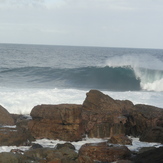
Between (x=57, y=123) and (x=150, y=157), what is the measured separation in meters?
4.06

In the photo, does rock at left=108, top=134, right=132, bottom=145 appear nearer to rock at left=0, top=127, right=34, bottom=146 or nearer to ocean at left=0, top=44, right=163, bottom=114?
rock at left=0, top=127, right=34, bottom=146

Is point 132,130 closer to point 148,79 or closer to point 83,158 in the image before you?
point 83,158

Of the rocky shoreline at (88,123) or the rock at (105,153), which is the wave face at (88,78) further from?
the rock at (105,153)

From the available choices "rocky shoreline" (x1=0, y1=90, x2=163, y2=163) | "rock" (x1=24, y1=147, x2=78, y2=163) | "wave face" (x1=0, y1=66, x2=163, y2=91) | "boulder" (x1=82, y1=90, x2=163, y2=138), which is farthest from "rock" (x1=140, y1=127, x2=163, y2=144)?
"wave face" (x1=0, y1=66, x2=163, y2=91)

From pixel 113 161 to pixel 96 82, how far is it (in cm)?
2133

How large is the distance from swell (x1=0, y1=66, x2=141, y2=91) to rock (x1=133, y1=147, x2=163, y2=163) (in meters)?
18.3

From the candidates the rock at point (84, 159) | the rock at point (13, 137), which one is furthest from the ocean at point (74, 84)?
the rock at point (84, 159)

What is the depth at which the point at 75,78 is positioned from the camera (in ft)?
103

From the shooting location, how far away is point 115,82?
29.3 meters

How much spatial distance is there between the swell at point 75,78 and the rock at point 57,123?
1464 centimetres

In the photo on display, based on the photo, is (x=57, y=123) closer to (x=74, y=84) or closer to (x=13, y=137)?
(x=13, y=137)

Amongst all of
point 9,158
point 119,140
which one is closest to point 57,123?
point 119,140

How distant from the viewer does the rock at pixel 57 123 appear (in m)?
10.8

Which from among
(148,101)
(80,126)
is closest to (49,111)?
(80,126)
